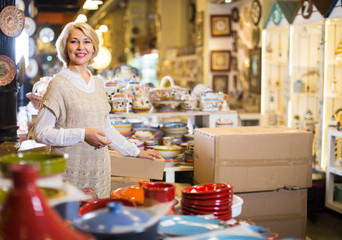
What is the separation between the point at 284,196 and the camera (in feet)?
9.56

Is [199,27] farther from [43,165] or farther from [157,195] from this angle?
[43,165]

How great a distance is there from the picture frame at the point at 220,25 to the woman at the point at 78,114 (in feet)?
23.0

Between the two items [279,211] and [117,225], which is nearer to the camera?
[117,225]

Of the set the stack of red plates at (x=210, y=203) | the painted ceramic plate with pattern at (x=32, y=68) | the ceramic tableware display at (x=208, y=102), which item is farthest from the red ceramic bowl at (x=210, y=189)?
the painted ceramic plate with pattern at (x=32, y=68)

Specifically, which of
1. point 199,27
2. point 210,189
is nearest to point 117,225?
point 210,189

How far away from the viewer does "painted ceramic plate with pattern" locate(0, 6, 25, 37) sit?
4289 mm

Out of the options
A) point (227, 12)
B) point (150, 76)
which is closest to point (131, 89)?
point (227, 12)

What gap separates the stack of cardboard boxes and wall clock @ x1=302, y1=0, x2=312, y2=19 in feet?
11.9

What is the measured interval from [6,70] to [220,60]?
5797mm

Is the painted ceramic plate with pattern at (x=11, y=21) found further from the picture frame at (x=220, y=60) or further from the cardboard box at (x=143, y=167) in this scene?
the picture frame at (x=220, y=60)

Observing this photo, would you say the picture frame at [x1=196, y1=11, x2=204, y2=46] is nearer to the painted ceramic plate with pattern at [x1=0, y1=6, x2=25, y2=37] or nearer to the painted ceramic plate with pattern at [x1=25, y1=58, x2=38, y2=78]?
the painted ceramic plate with pattern at [x1=25, y1=58, x2=38, y2=78]

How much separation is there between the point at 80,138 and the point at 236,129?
1.13 meters

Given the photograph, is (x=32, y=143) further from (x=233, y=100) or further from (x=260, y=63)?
(x=233, y=100)

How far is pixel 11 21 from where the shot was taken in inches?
171
